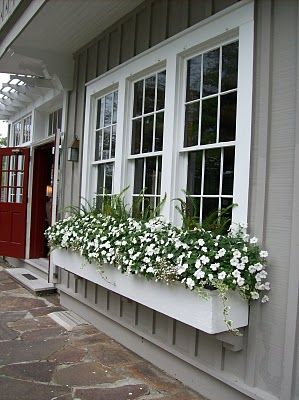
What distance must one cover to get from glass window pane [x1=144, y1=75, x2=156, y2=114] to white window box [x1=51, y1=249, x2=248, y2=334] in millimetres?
1496

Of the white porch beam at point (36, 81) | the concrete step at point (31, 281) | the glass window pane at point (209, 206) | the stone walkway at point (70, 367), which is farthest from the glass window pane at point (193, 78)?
the concrete step at point (31, 281)

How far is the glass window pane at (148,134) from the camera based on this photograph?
3803mm

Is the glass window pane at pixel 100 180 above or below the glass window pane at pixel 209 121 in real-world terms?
below

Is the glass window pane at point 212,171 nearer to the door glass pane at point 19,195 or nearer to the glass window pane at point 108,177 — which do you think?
the glass window pane at point 108,177

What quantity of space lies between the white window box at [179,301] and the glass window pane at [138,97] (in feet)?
4.99

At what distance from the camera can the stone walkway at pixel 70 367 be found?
2.83 meters

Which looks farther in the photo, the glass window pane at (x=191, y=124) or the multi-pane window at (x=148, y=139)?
the multi-pane window at (x=148, y=139)

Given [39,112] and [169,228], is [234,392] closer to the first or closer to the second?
[169,228]

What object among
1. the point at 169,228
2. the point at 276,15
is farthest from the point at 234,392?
the point at 276,15

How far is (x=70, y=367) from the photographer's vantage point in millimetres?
3242

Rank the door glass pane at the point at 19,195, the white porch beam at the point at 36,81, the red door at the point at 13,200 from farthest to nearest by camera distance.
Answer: the door glass pane at the point at 19,195 < the red door at the point at 13,200 < the white porch beam at the point at 36,81

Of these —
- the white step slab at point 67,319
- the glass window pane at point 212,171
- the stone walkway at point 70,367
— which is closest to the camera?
the stone walkway at point 70,367

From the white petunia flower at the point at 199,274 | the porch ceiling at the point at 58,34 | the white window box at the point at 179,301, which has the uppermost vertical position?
the porch ceiling at the point at 58,34

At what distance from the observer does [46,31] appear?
4.52 m
